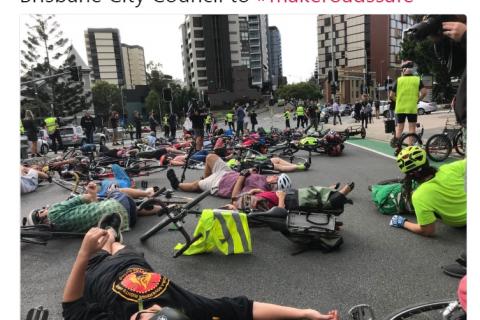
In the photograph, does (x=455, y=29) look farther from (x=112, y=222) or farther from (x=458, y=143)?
(x=458, y=143)

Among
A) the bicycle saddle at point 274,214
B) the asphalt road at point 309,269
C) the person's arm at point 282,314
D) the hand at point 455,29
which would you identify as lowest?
the asphalt road at point 309,269

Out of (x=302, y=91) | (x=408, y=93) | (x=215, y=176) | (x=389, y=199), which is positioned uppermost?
(x=302, y=91)

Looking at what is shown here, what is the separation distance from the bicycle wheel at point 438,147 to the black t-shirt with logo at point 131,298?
21.3ft

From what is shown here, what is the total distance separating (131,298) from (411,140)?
7.21 m

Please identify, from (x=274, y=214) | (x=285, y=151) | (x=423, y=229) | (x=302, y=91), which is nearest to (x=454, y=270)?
(x=423, y=229)

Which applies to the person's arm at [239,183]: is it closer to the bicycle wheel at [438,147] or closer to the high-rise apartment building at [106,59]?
the bicycle wheel at [438,147]

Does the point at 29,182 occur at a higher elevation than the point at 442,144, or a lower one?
lower

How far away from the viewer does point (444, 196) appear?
3.38 m

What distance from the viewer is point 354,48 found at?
2645 inches

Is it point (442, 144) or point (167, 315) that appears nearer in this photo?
point (167, 315)

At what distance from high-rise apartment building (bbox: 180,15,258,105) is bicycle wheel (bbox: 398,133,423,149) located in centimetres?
7247

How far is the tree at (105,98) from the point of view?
251ft

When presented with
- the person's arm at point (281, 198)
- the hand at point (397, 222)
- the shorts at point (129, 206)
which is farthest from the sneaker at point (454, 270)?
the shorts at point (129, 206)

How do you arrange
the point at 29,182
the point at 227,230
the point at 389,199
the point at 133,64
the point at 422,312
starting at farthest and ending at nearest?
the point at 133,64 → the point at 29,182 → the point at 389,199 → the point at 227,230 → the point at 422,312
